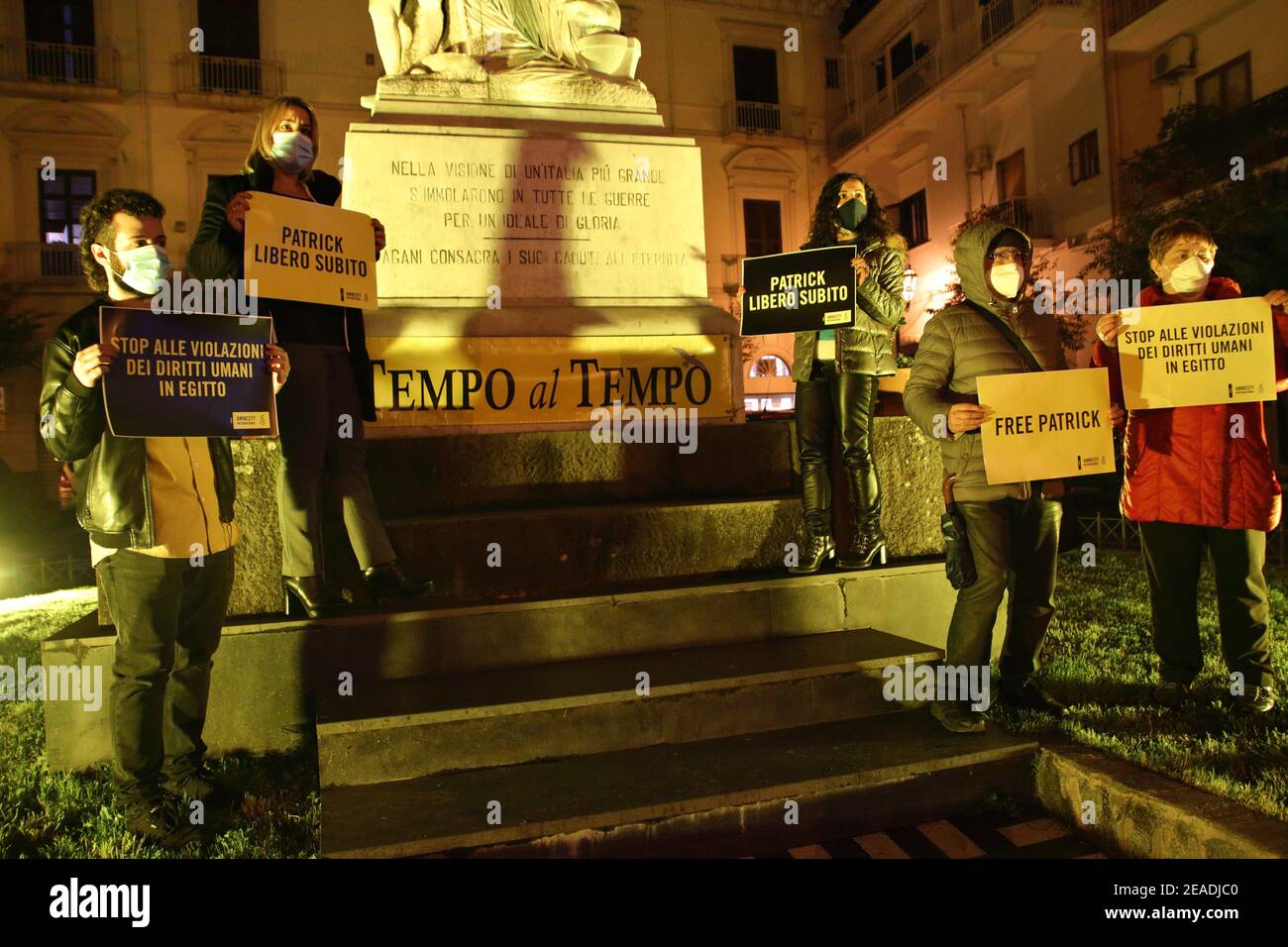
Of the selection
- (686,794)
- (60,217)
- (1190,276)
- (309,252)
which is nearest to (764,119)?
(60,217)

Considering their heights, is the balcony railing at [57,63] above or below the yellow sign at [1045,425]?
above

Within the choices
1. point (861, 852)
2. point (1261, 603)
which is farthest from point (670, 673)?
point (1261, 603)

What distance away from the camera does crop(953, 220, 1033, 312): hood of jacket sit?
3412mm

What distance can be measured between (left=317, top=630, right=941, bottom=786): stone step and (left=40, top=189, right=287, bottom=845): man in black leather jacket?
21.0 inches

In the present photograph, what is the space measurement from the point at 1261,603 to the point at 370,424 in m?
4.19

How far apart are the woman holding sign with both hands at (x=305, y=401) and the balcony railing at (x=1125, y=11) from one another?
63.5ft

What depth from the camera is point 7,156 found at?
877 inches

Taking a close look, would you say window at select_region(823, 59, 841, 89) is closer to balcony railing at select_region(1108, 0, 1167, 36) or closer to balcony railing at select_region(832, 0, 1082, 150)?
balcony railing at select_region(832, 0, 1082, 150)

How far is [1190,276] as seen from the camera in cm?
368

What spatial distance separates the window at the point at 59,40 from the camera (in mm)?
22672

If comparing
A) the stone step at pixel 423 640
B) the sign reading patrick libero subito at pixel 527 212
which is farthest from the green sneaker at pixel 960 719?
the sign reading patrick libero subito at pixel 527 212

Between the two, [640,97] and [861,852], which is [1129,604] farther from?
[640,97]

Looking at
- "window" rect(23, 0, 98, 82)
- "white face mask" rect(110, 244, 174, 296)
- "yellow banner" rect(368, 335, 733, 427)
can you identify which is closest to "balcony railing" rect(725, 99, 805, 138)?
"window" rect(23, 0, 98, 82)

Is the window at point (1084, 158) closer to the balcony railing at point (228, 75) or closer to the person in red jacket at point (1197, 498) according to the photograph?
the person in red jacket at point (1197, 498)
